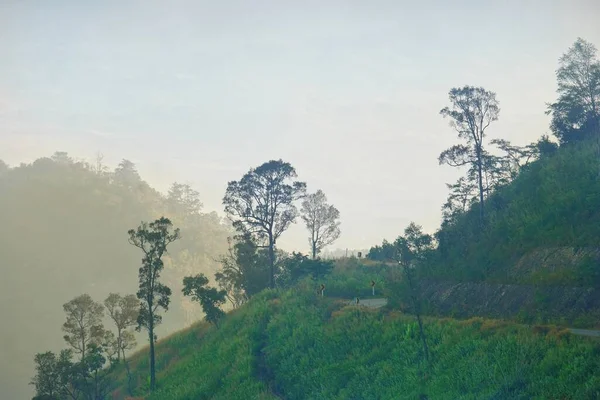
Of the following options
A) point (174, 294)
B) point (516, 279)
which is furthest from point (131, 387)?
point (174, 294)

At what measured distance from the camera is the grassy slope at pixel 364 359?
17.0m

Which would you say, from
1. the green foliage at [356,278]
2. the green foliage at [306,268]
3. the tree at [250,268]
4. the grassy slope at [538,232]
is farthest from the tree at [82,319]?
the grassy slope at [538,232]

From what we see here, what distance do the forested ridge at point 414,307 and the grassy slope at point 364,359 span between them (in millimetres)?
80

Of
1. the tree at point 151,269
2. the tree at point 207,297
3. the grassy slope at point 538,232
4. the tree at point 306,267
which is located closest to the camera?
the grassy slope at point 538,232

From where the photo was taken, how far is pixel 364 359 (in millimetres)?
25328

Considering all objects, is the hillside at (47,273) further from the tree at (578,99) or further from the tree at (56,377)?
the tree at (578,99)

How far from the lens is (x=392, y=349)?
24.8 m

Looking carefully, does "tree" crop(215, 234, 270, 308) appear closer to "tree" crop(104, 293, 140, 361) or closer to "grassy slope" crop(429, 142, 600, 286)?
"tree" crop(104, 293, 140, 361)

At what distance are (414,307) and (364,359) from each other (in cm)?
397

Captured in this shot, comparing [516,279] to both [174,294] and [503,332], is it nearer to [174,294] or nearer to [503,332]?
[503,332]

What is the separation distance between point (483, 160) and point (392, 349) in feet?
77.4

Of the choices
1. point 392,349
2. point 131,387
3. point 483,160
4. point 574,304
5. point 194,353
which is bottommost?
point 131,387

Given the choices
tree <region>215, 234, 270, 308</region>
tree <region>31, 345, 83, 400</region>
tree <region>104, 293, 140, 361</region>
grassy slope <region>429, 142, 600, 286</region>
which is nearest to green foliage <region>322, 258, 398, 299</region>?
grassy slope <region>429, 142, 600, 286</region>

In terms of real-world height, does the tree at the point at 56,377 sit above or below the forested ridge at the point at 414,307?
below
